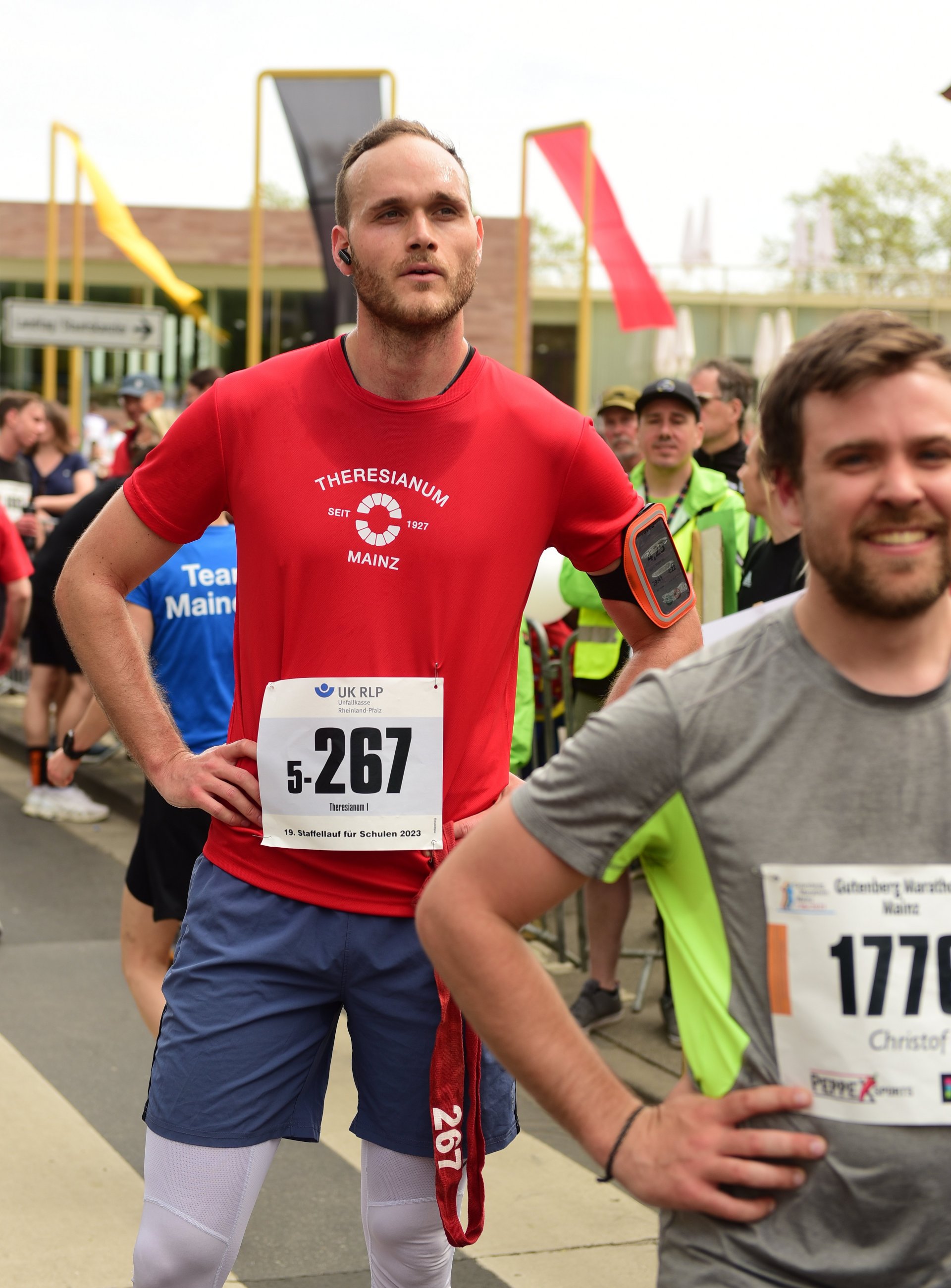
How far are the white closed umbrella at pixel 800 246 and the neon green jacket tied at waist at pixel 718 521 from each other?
3038 centimetres

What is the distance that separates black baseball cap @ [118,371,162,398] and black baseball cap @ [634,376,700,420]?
6.69m

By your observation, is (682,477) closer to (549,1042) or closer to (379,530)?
(379,530)

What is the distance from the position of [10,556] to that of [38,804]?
7.50 feet

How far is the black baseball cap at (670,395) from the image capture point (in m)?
6.18

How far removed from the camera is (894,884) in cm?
161

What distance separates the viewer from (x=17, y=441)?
36.2ft

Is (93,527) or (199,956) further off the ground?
(93,527)

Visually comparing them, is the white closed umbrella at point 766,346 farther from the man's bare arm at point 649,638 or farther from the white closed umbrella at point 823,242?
the man's bare arm at point 649,638

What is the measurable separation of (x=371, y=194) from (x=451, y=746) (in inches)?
37.1


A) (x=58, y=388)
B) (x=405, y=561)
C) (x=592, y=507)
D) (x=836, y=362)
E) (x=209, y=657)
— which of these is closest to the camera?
(x=836, y=362)

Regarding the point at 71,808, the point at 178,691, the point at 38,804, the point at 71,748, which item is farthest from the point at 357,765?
the point at 38,804

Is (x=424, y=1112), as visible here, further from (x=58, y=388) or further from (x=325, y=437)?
(x=58, y=388)

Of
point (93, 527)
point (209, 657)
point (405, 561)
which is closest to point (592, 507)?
point (405, 561)

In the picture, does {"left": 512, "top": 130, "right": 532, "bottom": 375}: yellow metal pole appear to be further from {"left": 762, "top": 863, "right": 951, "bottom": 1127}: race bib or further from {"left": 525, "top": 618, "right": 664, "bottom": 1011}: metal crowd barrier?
{"left": 762, "top": 863, "right": 951, "bottom": 1127}: race bib
